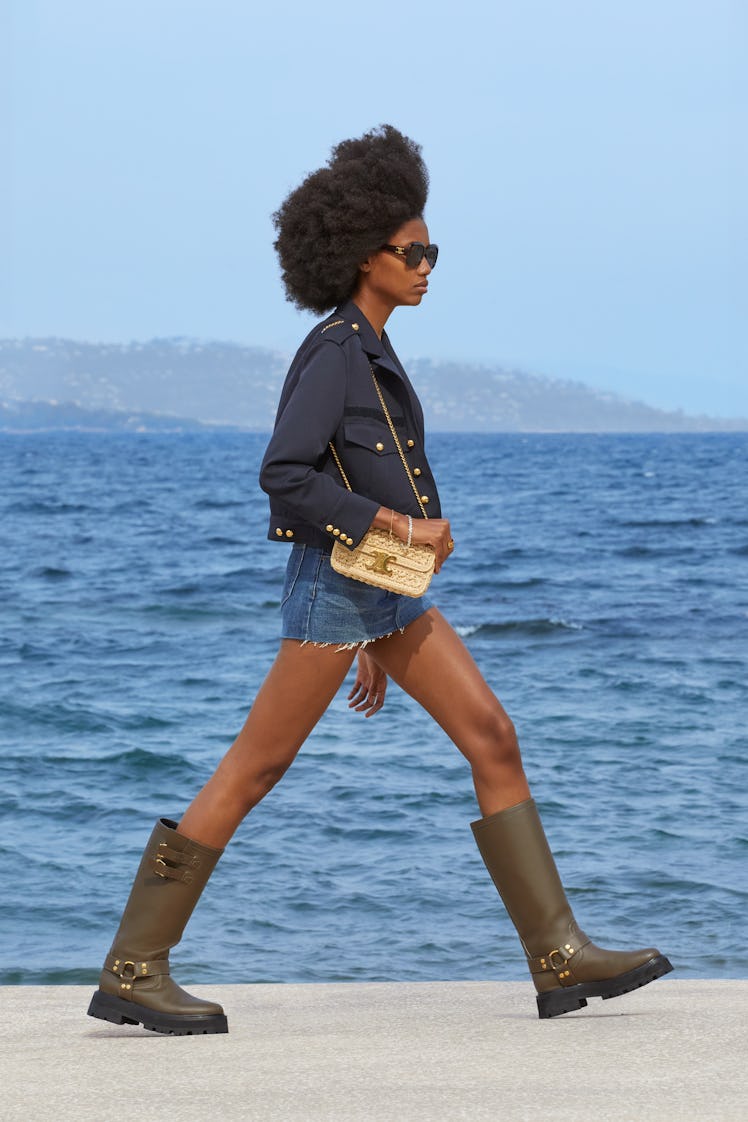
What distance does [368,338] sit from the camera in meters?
3.86

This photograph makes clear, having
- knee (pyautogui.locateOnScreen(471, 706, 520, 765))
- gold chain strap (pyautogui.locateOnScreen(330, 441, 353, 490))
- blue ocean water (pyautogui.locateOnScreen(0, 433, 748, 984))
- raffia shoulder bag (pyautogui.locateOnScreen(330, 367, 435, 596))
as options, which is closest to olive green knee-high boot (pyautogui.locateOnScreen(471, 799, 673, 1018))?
knee (pyautogui.locateOnScreen(471, 706, 520, 765))

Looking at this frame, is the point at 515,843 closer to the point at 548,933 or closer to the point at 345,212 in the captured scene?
the point at 548,933

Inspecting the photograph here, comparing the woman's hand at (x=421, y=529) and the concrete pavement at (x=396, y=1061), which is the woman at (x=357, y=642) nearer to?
the woman's hand at (x=421, y=529)

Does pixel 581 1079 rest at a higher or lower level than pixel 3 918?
higher

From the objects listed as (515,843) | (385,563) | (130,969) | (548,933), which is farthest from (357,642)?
(130,969)

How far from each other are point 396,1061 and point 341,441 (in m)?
1.35

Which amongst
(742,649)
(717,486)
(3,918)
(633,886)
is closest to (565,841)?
(633,886)

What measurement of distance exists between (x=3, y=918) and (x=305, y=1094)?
411cm

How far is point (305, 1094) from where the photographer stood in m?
3.16

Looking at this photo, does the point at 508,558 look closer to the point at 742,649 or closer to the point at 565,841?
the point at 742,649

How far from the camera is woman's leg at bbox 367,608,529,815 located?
3824 millimetres

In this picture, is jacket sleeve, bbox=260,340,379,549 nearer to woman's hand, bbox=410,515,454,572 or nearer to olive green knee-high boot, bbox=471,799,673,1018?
woman's hand, bbox=410,515,454,572

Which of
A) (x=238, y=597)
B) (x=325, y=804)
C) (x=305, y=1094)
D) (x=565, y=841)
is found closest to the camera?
(x=305, y=1094)

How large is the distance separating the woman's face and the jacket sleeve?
330mm
